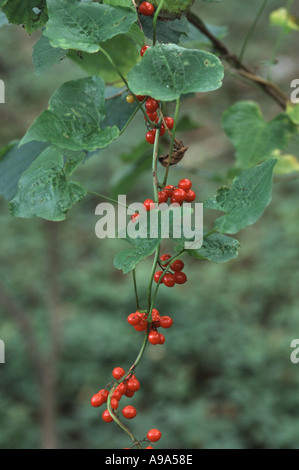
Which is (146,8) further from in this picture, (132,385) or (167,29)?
(132,385)

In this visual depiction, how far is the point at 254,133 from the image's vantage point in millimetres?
892

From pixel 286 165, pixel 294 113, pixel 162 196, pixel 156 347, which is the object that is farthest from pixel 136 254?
pixel 156 347

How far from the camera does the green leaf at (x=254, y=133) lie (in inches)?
34.7

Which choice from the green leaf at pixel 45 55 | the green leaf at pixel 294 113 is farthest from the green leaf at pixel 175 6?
the green leaf at pixel 294 113

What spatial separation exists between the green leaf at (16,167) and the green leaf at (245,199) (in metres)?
0.31

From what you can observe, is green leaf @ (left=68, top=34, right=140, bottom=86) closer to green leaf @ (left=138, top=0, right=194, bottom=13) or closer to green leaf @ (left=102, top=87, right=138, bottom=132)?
green leaf @ (left=102, top=87, right=138, bottom=132)

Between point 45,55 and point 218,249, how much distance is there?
0.27 m

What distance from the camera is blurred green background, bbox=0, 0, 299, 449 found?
2.11m

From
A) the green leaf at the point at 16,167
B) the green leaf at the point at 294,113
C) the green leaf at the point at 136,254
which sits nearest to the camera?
the green leaf at the point at 136,254

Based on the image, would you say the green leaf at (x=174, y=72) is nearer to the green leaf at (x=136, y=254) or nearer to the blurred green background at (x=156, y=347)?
the green leaf at (x=136, y=254)

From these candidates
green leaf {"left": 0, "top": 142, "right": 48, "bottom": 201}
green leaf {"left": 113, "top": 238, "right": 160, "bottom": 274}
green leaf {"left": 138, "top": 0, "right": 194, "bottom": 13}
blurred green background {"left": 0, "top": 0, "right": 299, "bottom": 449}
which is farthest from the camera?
blurred green background {"left": 0, "top": 0, "right": 299, "bottom": 449}

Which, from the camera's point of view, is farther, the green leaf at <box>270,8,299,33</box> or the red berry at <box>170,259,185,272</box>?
the green leaf at <box>270,8,299,33</box>

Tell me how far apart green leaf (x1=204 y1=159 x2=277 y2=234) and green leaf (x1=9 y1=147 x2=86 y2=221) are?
0.13 m

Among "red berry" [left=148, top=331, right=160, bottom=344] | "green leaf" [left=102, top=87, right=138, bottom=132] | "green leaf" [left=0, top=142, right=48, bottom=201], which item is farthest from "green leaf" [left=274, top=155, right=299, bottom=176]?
"red berry" [left=148, top=331, right=160, bottom=344]
